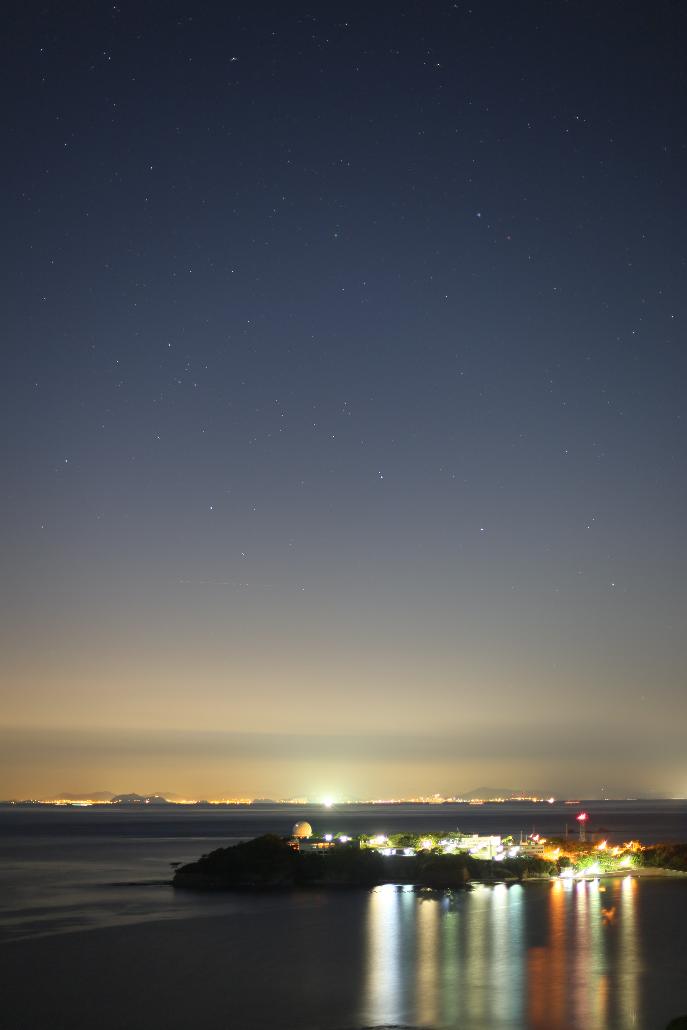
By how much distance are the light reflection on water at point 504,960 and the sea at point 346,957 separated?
0.30ft

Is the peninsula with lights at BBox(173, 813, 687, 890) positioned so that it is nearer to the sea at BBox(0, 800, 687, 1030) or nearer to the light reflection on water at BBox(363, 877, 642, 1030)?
the sea at BBox(0, 800, 687, 1030)

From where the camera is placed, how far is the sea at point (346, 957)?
99.2 feet

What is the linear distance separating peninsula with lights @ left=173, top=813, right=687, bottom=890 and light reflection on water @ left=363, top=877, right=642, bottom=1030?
25.0 feet

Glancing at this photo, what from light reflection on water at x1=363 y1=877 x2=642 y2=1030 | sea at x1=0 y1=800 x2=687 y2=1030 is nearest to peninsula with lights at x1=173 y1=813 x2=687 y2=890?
sea at x1=0 y1=800 x2=687 y2=1030

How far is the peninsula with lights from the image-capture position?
67500mm

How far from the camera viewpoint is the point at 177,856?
99.2 meters

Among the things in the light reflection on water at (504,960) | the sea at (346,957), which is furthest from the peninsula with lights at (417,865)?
the light reflection on water at (504,960)

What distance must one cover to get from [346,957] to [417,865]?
32329mm

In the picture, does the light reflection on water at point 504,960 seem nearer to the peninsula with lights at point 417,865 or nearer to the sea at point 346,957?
the sea at point 346,957

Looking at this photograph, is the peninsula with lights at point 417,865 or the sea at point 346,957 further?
the peninsula with lights at point 417,865

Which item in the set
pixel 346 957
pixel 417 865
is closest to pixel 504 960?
pixel 346 957

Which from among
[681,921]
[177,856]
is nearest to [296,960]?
[681,921]

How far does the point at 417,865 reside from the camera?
236 ft

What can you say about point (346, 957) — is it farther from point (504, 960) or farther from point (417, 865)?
point (417, 865)
